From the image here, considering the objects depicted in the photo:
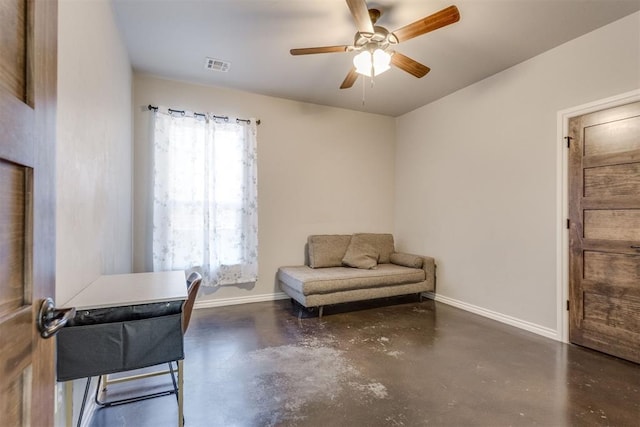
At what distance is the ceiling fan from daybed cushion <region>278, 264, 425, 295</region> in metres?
2.25

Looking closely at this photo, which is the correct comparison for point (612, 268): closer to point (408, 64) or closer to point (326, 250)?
point (408, 64)

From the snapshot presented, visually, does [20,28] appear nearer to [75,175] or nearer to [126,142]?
[75,175]

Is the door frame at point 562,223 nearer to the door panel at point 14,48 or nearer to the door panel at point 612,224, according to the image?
the door panel at point 612,224

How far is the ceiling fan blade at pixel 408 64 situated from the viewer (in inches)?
104

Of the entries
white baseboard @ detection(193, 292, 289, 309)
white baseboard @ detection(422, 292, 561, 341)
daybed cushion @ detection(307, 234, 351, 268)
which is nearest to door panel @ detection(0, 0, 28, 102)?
white baseboard @ detection(193, 292, 289, 309)

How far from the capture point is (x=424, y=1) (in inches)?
95.7

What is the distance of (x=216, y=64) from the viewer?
11.4 feet

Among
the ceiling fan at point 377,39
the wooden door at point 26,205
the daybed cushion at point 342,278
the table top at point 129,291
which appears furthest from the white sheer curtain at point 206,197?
the wooden door at point 26,205

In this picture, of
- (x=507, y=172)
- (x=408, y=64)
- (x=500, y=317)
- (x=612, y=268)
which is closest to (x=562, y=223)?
Answer: (x=612, y=268)

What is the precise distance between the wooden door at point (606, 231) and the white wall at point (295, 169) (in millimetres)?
2650

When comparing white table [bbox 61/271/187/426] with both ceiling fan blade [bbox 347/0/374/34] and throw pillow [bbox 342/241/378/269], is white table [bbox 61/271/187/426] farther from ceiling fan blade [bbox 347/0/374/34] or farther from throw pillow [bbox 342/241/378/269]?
throw pillow [bbox 342/241/378/269]

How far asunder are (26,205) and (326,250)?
151 inches

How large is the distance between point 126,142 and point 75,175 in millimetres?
1767

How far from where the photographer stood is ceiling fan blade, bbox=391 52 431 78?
264cm
